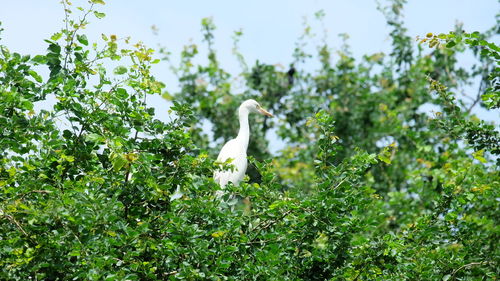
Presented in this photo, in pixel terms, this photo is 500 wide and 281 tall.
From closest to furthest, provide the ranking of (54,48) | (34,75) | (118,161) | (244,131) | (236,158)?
(118,161) → (34,75) → (54,48) → (236,158) → (244,131)

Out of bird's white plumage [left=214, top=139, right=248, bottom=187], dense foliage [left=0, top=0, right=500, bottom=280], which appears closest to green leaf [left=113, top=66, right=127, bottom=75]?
dense foliage [left=0, top=0, right=500, bottom=280]

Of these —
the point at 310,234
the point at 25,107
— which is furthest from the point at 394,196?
the point at 25,107

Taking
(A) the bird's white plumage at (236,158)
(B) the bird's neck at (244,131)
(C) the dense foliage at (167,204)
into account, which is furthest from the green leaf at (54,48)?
(B) the bird's neck at (244,131)

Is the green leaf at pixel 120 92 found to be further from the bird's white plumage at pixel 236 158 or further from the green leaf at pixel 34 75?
the bird's white plumage at pixel 236 158

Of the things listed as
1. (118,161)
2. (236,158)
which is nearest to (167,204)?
(118,161)

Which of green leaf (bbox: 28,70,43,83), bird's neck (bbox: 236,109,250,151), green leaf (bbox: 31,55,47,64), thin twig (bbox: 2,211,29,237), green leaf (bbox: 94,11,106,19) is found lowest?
thin twig (bbox: 2,211,29,237)

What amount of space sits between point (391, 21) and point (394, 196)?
449 centimetres

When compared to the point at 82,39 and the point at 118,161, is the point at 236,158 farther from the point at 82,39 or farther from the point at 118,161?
the point at 118,161

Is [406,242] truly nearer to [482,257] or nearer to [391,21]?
[482,257]

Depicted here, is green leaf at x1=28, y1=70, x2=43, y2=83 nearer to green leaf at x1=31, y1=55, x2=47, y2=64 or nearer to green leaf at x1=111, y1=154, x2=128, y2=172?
green leaf at x1=31, y1=55, x2=47, y2=64

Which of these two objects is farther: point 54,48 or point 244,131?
point 244,131

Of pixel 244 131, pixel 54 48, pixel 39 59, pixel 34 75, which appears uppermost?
pixel 244 131

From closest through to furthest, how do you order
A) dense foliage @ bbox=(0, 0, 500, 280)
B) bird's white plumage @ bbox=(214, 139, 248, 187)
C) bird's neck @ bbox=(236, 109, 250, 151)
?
1. dense foliage @ bbox=(0, 0, 500, 280)
2. bird's white plumage @ bbox=(214, 139, 248, 187)
3. bird's neck @ bbox=(236, 109, 250, 151)

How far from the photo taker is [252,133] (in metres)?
13.0
